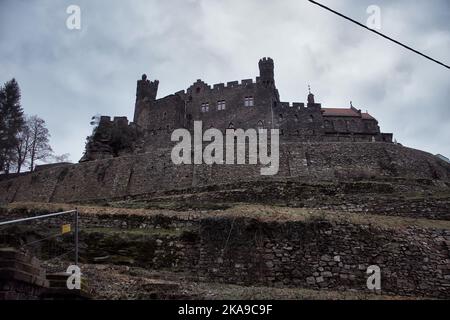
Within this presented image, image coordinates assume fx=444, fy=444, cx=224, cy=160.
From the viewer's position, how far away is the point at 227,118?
55406 millimetres

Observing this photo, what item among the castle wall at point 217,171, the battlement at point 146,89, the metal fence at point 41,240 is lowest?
the metal fence at point 41,240

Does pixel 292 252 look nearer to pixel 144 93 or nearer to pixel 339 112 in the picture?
pixel 144 93

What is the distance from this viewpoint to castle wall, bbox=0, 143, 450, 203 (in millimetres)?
34938

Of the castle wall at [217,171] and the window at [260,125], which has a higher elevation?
the window at [260,125]


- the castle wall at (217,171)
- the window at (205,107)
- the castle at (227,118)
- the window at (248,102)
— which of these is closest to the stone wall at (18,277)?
the castle wall at (217,171)

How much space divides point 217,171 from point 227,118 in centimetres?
2099

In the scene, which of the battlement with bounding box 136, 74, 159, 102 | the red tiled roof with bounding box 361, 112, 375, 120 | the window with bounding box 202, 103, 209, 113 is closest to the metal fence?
the window with bounding box 202, 103, 209, 113

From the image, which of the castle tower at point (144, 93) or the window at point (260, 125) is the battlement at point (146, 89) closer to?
the castle tower at point (144, 93)

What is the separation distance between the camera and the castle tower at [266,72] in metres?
56.1

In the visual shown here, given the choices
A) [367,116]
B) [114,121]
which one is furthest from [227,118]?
[367,116]

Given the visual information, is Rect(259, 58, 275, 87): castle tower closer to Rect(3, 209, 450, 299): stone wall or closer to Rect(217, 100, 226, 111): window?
Rect(217, 100, 226, 111): window

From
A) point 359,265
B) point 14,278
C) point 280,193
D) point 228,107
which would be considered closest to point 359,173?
point 280,193

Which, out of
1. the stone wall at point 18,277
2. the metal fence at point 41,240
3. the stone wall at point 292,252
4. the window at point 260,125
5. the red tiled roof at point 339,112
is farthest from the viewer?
the red tiled roof at point 339,112

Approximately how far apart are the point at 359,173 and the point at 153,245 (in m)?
23.3
